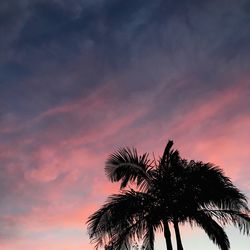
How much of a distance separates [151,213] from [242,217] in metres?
4.01

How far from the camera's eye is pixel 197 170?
21.8m

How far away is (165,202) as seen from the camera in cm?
2098

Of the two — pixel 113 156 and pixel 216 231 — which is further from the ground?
pixel 113 156

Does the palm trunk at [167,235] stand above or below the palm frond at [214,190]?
below

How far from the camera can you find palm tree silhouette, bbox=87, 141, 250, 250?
2061cm

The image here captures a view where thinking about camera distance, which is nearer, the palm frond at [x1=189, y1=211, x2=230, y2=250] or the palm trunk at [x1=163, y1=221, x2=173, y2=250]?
the palm trunk at [x1=163, y1=221, x2=173, y2=250]

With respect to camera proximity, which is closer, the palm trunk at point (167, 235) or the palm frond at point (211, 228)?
the palm trunk at point (167, 235)

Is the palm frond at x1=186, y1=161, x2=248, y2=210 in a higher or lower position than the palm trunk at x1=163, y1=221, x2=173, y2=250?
higher

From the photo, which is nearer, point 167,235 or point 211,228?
point 167,235

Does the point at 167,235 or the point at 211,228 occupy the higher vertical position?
the point at 211,228

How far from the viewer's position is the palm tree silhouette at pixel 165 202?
20609mm

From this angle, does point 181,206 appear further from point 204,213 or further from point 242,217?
point 242,217

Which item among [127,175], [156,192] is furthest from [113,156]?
[156,192]

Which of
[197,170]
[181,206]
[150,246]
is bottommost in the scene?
[150,246]
